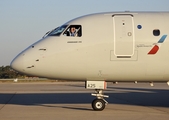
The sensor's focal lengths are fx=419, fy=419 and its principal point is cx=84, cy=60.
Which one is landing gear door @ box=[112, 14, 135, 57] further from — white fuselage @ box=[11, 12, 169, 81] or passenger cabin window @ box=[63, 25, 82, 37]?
passenger cabin window @ box=[63, 25, 82, 37]

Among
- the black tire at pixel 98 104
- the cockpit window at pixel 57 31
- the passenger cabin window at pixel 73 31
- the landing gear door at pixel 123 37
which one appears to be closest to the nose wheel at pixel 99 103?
the black tire at pixel 98 104

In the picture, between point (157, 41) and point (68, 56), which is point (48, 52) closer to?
point (68, 56)

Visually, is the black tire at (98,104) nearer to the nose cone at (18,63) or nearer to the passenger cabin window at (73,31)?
the passenger cabin window at (73,31)

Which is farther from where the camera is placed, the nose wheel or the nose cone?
the nose wheel

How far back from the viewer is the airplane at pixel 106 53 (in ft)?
51.5

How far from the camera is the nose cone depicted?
15.6 metres

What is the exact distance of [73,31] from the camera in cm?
1633

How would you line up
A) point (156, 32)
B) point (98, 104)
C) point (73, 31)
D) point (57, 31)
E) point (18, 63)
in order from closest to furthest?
point (18, 63)
point (156, 32)
point (73, 31)
point (57, 31)
point (98, 104)

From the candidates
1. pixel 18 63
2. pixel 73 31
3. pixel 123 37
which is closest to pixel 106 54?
pixel 123 37

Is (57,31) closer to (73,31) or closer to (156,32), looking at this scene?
(73,31)

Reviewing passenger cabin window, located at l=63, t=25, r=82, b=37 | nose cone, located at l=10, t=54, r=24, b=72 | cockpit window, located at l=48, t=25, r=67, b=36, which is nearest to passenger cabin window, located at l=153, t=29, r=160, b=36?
passenger cabin window, located at l=63, t=25, r=82, b=37

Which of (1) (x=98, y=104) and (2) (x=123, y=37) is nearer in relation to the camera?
(2) (x=123, y=37)

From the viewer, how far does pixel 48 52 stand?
15.7 m

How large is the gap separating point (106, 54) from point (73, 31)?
166 cm
